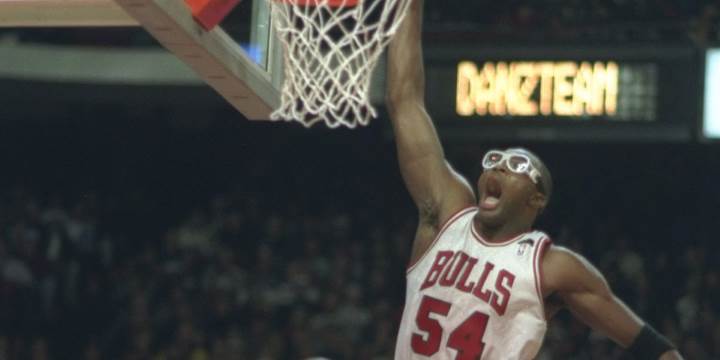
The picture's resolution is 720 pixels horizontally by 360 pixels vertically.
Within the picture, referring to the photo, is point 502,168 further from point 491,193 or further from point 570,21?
point 570,21

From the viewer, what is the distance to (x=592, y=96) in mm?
10156

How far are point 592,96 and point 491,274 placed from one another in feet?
20.1

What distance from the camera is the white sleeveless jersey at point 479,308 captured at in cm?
418

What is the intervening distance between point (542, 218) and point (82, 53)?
4.43m

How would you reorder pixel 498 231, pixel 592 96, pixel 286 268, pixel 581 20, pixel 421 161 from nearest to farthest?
pixel 498 231 → pixel 421 161 → pixel 592 96 → pixel 581 20 → pixel 286 268

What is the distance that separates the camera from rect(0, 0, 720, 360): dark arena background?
1010cm

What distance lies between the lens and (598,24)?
10594 millimetres

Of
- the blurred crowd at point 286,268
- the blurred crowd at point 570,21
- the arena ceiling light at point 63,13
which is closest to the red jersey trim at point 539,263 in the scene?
the arena ceiling light at point 63,13

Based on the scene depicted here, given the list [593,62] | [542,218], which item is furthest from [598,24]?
[542,218]

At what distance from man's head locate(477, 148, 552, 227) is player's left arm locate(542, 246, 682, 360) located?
208 millimetres

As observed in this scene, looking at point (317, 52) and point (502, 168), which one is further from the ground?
point (317, 52)

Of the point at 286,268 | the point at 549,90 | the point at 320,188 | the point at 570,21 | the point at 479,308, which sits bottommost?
the point at 286,268

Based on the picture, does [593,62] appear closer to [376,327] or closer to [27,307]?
A: [376,327]

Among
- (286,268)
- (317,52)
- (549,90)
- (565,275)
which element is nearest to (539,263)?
(565,275)
